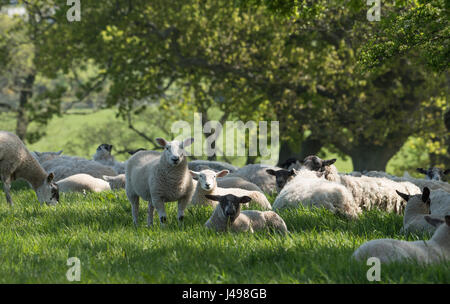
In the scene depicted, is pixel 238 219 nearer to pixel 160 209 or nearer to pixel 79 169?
pixel 160 209

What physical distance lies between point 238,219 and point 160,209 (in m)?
1.14

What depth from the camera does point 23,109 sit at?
2500 cm

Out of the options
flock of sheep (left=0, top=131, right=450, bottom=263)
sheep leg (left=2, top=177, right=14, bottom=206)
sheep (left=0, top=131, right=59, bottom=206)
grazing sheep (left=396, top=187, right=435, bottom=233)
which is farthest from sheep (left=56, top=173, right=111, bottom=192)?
grazing sheep (left=396, top=187, right=435, bottom=233)

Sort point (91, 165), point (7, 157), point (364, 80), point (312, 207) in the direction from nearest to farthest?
point (312, 207), point (7, 157), point (91, 165), point (364, 80)

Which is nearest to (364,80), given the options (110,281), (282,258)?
(282,258)

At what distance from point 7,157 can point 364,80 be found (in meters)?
11.0

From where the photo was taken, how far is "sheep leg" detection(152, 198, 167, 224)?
22.0 ft

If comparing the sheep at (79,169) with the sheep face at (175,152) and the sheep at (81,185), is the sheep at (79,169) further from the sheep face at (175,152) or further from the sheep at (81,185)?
the sheep face at (175,152)

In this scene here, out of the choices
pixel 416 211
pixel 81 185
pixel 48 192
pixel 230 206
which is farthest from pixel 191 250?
pixel 81 185

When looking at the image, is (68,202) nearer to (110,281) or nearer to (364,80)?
(110,281)

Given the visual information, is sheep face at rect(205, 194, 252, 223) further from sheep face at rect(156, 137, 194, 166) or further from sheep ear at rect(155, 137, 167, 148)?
sheep ear at rect(155, 137, 167, 148)

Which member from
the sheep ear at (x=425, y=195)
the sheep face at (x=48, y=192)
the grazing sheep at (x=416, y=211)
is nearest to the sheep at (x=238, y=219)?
the grazing sheep at (x=416, y=211)

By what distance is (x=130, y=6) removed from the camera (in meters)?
19.1
